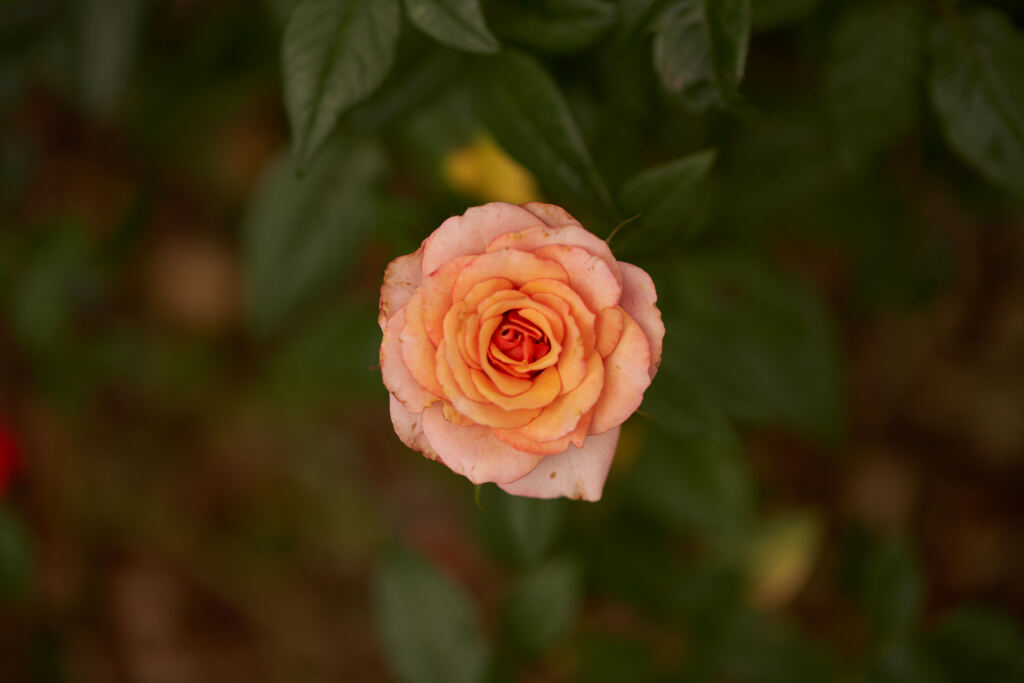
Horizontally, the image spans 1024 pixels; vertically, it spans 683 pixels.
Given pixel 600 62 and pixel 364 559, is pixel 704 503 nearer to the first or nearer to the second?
pixel 600 62

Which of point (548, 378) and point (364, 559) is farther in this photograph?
point (364, 559)

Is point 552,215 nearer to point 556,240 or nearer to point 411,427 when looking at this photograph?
point 556,240

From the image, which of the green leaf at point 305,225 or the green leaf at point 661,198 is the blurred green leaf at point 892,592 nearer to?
the green leaf at point 661,198

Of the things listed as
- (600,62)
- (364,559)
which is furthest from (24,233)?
(600,62)

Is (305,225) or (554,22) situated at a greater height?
(554,22)

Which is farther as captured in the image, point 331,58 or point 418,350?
point 331,58

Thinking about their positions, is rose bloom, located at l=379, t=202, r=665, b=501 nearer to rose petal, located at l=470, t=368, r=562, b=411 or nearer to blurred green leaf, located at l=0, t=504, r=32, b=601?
rose petal, located at l=470, t=368, r=562, b=411

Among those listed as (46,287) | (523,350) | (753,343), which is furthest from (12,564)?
(753,343)
